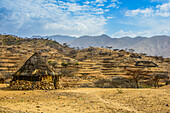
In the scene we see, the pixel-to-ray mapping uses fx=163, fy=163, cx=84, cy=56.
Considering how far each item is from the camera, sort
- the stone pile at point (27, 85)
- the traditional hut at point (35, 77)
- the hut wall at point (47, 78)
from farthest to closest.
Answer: the hut wall at point (47, 78) → the traditional hut at point (35, 77) → the stone pile at point (27, 85)

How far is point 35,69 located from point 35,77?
786 mm

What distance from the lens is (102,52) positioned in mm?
80375

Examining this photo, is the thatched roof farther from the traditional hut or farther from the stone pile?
the stone pile

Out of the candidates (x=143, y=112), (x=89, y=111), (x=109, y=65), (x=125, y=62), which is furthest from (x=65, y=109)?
(x=125, y=62)

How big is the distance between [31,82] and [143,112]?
934 cm

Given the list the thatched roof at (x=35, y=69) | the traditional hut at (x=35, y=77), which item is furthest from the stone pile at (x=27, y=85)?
the thatched roof at (x=35, y=69)

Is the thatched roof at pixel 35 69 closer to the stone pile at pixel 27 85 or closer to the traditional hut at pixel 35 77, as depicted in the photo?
the traditional hut at pixel 35 77

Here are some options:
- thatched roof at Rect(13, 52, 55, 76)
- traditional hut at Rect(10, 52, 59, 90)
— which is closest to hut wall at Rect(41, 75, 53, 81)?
traditional hut at Rect(10, 52, 59, 90)

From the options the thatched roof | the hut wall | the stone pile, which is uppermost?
the thatched roof

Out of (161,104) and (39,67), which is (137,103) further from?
(39,67)

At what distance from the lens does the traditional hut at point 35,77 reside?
1337 centimetres

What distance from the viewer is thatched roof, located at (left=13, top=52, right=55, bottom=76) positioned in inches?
537

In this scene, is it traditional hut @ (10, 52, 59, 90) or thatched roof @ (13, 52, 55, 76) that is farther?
thatched roof @ (13, 52, 55, 76)

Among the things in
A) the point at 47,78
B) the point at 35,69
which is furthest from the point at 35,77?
the point at 47,78
